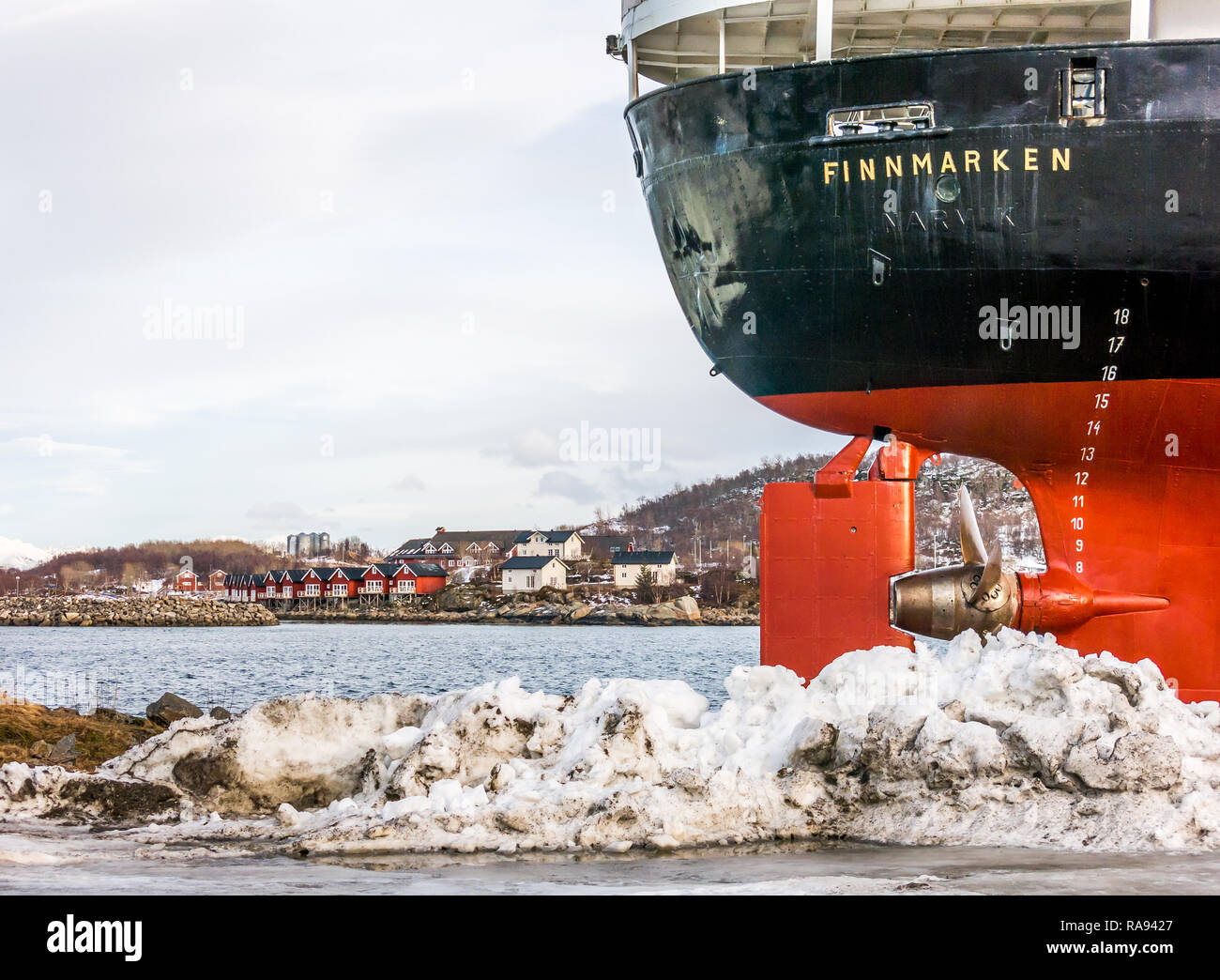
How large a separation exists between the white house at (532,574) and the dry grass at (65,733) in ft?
282

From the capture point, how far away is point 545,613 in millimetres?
96250

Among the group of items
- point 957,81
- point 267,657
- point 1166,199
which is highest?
point 957,81

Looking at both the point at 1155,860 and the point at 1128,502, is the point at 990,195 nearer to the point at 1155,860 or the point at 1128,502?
the point at 1128,502

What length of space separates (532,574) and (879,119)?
9140 centimetres

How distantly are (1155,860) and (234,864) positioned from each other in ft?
18.4

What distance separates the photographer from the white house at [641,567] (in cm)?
9725

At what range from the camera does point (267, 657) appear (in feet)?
189

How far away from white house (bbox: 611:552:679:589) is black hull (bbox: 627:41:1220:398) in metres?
84.7

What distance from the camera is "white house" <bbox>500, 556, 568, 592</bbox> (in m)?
102

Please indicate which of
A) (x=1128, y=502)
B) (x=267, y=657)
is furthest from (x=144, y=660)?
(x=1128, y=502)

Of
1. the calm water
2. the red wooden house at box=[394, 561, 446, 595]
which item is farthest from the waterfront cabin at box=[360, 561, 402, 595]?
the calm water

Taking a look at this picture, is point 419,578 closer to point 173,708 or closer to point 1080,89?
point 173,708

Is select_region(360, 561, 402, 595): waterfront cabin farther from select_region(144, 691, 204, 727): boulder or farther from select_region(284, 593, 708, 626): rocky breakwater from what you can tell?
select_region(144, 691, 204, 727): boulder

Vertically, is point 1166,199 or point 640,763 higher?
point 1166,199
